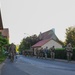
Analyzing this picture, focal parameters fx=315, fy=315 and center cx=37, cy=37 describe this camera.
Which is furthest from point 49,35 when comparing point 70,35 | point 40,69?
point 40,69

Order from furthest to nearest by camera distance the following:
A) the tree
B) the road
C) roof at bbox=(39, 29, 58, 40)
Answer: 1. roof at bbox=(39, 29, 58, 40)
2. the tree
3. the road

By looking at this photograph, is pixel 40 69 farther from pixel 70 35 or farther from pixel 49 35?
pixel 49 35

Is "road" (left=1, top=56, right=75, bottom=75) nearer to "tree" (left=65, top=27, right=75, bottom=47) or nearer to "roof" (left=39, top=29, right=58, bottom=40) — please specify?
"tree" (left=65, top=27, right=75, bottom=47)

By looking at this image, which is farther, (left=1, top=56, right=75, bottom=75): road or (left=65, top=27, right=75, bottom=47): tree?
(left=65, top=27, right=75, bottom=47): tree

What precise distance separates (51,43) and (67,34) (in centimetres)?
1089

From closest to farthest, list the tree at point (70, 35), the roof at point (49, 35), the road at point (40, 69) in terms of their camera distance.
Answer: the road at point (40, 69) → the tree at point (70, 35) → the roof at point (49, 35)

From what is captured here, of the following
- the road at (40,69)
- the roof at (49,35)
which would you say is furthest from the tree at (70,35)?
the road at (40,69)

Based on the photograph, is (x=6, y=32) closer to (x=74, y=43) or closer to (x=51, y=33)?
(x=51, y=33)

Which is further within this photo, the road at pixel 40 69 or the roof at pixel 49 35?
the roof at pixel 49 35

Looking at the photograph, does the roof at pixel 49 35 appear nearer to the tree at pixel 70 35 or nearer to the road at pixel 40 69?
the tree at pixel 70 35

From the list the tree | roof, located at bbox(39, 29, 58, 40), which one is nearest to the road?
the tree

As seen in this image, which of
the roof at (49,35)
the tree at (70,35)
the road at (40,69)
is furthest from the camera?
the roof at (49,35)

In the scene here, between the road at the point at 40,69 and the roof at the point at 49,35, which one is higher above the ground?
the roof at the point at 49,35

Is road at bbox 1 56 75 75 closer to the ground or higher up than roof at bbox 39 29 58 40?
closer to the ground
